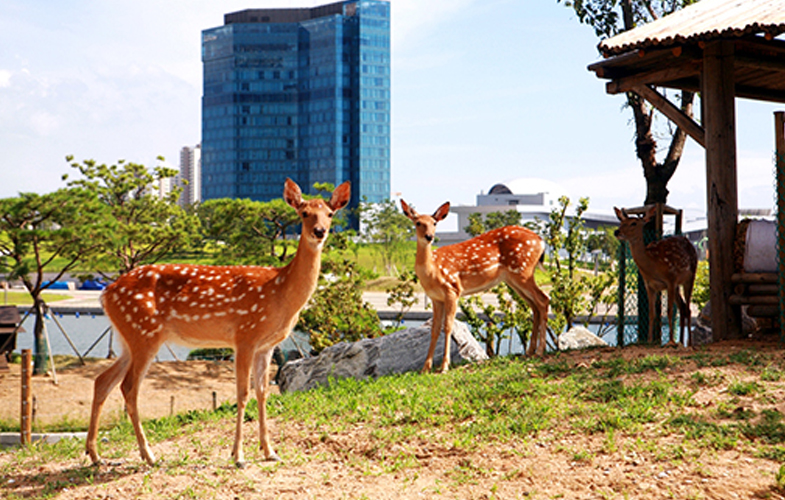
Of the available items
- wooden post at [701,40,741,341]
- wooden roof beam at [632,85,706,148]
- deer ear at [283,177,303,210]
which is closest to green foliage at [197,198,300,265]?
wooden roof beam at [632,85,706,148]

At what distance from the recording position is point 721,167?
803 cm

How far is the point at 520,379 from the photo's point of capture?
6766 mm

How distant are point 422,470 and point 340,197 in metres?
2.05

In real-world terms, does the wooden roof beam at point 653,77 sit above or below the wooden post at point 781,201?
above

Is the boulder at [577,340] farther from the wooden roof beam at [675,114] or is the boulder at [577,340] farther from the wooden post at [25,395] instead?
the wooden post at [25,395]

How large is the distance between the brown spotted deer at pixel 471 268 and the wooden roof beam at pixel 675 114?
2.15 meters

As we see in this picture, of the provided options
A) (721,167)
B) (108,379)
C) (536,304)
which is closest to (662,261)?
(721,167)

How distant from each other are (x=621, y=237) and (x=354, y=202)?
100757 mm

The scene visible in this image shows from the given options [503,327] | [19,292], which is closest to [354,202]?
[19,292]

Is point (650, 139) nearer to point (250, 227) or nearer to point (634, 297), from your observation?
point (634, 297)

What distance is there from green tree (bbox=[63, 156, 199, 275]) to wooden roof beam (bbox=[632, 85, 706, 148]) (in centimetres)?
1693

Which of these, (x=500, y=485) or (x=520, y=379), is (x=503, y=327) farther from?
(x=500, y=485)

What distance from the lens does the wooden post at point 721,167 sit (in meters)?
8.00

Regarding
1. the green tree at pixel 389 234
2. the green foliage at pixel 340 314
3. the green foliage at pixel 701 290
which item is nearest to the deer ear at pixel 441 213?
the green foliage at pixel 340 314
